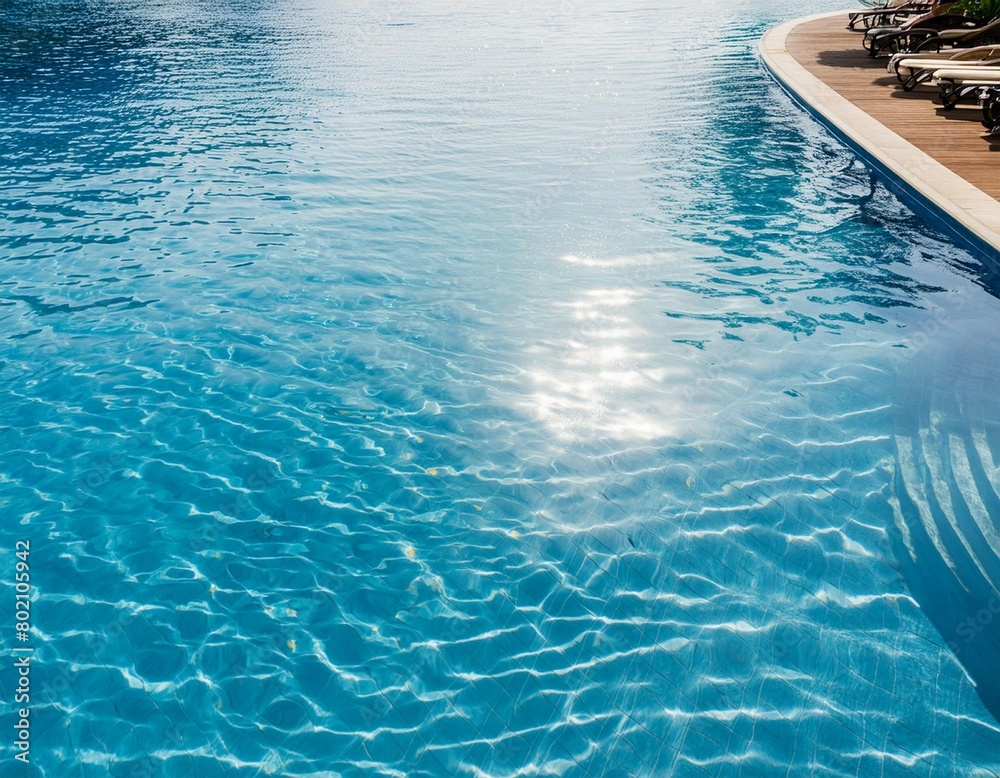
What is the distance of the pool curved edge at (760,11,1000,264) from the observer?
25.1 feet

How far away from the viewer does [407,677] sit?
13.1 ft

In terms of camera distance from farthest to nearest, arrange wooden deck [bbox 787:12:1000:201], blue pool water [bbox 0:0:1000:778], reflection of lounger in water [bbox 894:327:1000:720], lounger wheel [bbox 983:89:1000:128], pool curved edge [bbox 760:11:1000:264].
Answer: lounger wheel [bbox 983:89:1000:128]
wooden deck [bbox 787:12:1000:201]
pool curved edge [bbox 760:11:1000:264]
reflection of lounger in water [bbox 894:327:1000:720]
blue pool water [bbox 0:0:1000:778]

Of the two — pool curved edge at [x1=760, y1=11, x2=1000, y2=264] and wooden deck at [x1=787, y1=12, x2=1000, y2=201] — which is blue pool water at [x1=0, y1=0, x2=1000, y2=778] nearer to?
pool curved edge at [x1=760, y1=11, x2=1000, y2=264]

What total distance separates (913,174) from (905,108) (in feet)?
12.4

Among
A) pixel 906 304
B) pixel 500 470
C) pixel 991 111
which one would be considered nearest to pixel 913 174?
pixel 991 111

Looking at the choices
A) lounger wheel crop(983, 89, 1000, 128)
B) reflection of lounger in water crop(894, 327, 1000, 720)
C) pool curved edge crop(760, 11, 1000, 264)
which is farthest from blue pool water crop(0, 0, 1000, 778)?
lounger wheel crop(983, 89, 1000, 128)

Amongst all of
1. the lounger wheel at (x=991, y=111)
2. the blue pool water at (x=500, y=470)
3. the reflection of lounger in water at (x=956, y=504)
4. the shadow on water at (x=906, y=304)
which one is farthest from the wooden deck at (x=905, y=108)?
the reflection of lounger in water at (x=956, y=504)

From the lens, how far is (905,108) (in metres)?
12.0

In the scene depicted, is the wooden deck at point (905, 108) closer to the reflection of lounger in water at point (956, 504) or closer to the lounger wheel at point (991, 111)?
the lounger wheel at point (991, 111)

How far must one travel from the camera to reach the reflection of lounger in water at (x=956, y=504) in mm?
4102

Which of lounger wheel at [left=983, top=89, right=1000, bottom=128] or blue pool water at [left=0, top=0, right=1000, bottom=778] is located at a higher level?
lounger wheel at [left=983, top=89, right=1000, bottom=128]

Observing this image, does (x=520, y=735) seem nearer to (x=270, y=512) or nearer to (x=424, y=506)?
(x=424, y=506)

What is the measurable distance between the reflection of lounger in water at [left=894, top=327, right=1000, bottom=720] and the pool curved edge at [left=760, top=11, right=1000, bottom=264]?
5.75ft

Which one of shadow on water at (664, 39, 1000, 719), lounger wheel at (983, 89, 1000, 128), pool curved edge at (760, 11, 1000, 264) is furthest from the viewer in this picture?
lounger wheel at (983, 89, 1000, 128)
